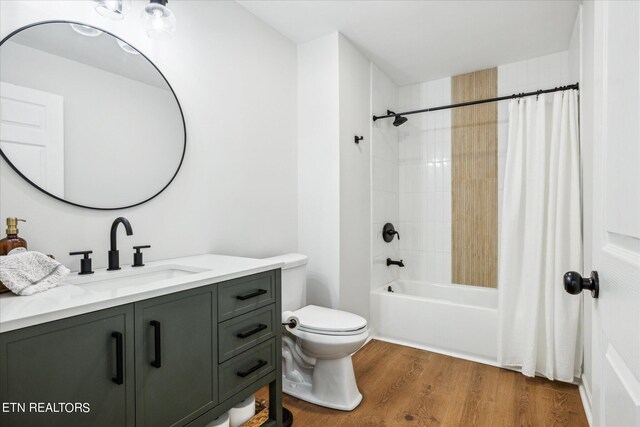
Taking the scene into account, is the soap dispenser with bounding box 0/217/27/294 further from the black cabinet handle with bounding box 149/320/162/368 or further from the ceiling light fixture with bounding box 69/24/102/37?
the ceiling light fixture with bounding box 69/24/102/37

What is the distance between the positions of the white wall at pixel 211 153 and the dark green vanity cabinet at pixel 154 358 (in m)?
0.57

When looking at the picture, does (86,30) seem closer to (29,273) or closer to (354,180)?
(29,273)

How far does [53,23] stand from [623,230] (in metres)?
1.92

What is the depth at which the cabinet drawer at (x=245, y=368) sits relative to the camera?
53.7 inches

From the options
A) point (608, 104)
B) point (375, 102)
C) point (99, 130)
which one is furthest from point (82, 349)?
point (375, 102)

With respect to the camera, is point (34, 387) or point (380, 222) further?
point (380, 222)

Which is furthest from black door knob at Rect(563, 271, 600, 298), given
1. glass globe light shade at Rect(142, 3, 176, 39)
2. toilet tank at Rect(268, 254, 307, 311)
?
glass globe light shade at Rect(142, 3, 176, 39)

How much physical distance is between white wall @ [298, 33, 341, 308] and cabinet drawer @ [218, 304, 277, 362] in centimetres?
96

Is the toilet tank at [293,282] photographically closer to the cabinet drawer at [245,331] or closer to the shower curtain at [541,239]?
the cabinet drawer at [245,331]

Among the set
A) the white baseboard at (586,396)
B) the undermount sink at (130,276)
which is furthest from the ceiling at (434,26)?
the white baseboard at (586,396)

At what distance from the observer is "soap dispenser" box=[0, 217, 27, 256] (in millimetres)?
1139

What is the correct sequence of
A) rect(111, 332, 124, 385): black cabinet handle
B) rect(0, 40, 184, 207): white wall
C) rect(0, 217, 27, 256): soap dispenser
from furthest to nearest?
1. rect(0, 40, 184, 207): white wall
2. rect(0, 217, 27, 256): soap dispenser
3. rect(111, 332, 124, 385): black cabinet handle

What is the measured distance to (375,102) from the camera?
3039 millimetres

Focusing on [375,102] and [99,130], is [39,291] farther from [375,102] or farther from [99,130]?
[375,102]
